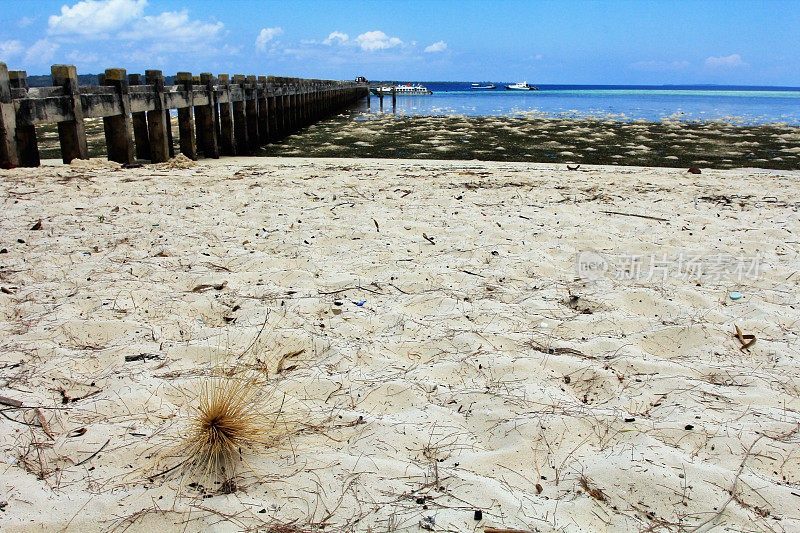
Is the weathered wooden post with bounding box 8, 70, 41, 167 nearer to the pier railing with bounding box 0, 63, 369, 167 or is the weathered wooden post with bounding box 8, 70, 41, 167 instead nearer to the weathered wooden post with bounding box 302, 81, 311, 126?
the pier railing with bounding box 0, 63, 369, 167

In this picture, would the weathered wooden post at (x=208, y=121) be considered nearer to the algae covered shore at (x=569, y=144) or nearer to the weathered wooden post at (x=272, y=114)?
the algae covered shore at (x=569, y=144)

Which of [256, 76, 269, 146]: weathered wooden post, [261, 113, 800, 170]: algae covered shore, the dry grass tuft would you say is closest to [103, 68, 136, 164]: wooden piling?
[261, 113, 800, 170]: algae covered shore

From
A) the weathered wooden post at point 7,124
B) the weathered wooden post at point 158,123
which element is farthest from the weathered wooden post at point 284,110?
the weathered wooden post at point 7,124

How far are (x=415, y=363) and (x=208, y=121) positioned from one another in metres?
9.18

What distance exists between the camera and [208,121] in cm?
1038

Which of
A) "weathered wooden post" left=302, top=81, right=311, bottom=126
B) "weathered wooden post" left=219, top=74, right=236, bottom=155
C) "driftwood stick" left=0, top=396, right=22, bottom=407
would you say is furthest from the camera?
"weathered wooden post" left=302, top=81, right=311, bottom=126

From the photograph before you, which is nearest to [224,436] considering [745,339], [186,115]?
[745,339]

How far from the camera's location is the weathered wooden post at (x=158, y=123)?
8.60 meters

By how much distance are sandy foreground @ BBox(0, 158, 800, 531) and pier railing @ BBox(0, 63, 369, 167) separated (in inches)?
88.7

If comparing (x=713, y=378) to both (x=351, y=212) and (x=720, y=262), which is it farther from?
(x=351, y=212)

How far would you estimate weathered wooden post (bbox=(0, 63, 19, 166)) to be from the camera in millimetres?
6399

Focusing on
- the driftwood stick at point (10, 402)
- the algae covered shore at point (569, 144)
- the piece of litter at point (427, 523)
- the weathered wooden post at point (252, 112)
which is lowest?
the piece of litter at point (427, 523)

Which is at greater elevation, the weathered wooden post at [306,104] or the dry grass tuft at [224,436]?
the weathered wooden post at [306,104]

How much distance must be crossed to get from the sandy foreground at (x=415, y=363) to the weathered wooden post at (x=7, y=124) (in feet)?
6.44
